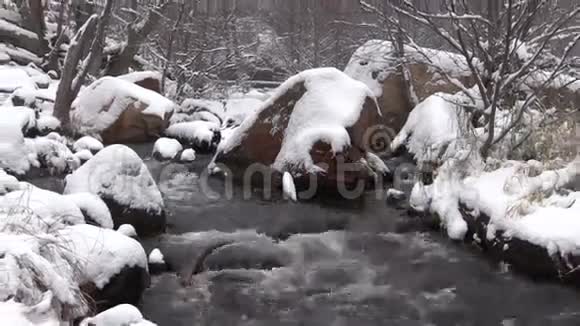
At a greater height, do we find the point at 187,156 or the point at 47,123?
the point at 47,123

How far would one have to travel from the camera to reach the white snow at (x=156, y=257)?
5.78 metres

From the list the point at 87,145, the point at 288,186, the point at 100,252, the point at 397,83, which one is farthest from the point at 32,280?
the point at 397,83

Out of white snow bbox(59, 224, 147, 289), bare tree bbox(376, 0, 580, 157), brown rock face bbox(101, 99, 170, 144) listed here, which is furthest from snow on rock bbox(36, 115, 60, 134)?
white snow bbox(59, 224, 147, 289)

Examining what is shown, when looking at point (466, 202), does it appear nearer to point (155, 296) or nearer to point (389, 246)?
point (389, 246)

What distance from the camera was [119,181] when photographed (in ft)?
21.9

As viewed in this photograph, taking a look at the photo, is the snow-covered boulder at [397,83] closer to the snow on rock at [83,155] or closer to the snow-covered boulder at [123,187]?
the snow on rock at [83,155]

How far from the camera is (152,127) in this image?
11.3 metres

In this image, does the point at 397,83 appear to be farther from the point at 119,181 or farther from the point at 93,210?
the point at 93,210

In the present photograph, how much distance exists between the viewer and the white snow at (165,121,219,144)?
11048 mm

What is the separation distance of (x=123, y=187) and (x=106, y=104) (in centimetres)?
477

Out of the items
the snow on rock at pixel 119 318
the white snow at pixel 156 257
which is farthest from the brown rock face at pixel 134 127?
the snow on rock at pixel 119 318

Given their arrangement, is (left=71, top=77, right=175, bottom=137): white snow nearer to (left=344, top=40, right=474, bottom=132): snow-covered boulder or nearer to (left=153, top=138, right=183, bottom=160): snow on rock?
(left=153, top=138, right=183, bottom=160): snow on rock

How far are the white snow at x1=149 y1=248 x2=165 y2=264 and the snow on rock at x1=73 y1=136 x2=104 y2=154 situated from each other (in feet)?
14.2

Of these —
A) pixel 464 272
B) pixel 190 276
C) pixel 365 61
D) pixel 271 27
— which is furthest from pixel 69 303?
pixel 271 27
